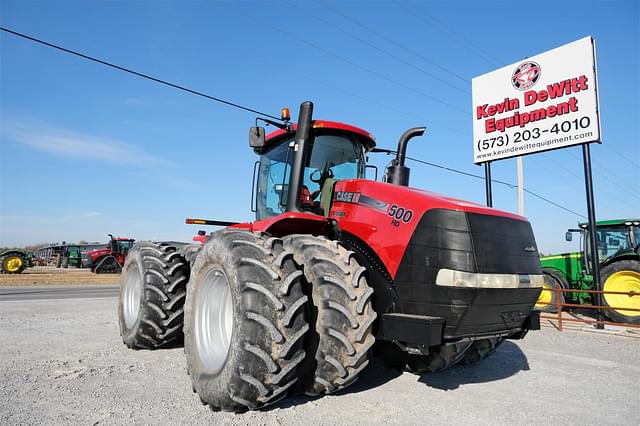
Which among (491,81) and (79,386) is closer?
(79,386)

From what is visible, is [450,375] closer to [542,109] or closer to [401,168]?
[401,168]

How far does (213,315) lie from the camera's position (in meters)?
3.73

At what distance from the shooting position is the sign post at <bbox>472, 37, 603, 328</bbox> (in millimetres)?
9266

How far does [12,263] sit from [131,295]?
24.7 m

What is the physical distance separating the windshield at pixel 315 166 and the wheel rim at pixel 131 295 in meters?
2.06

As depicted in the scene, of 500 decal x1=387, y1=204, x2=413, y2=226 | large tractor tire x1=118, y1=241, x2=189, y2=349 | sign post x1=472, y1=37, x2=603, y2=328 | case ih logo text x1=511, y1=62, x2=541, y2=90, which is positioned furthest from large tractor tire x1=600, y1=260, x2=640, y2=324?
large tractor tire x1=118, y1=241, x2=189, y2=349

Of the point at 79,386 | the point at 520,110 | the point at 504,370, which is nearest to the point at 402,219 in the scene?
the point at 504,370

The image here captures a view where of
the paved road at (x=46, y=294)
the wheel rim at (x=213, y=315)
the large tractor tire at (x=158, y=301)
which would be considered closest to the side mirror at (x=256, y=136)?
the wheel rim at (x=213, y=315)

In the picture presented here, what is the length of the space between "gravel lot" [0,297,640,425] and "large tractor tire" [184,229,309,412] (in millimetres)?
230

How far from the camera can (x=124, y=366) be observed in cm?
436

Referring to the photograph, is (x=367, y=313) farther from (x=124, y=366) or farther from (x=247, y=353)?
(x=124, y=366)

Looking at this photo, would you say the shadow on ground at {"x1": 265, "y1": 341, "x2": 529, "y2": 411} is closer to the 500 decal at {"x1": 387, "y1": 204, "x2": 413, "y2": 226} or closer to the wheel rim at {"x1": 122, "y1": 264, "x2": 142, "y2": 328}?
the 500 decal at {"x1": 387, "y1": 204, "x2": 413, "y2": 226}

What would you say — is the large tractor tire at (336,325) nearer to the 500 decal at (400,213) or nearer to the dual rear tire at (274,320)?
the dual rear tire at (274,320)

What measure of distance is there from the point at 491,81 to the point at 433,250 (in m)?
9.74
